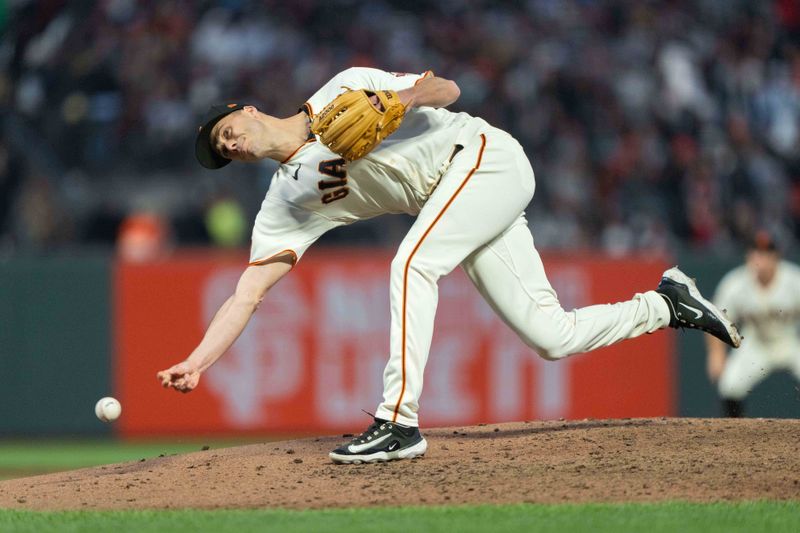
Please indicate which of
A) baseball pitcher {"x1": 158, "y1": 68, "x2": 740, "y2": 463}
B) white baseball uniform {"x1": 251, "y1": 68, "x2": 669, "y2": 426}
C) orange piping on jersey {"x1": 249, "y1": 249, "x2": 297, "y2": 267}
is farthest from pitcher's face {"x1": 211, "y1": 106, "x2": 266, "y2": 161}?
orange piping on jersey {"x1": 249, "y1": 249, "x2": 297, "y2": 267}

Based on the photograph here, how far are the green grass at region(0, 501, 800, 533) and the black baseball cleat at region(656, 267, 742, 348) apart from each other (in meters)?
1.43

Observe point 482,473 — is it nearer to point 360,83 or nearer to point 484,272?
point 484,272

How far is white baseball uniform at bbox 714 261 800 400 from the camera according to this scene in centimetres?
1023

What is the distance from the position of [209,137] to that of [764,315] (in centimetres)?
590

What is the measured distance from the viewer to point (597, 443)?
6191 millimetres

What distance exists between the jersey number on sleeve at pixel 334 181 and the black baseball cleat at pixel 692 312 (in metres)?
1.69

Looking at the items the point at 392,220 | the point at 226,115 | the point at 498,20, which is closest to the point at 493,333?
the point at 392,220

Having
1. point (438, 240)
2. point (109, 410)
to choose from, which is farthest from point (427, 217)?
point (109, 410)

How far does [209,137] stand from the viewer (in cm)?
571

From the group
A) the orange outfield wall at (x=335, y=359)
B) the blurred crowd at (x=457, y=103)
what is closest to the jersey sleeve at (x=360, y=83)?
the orange outfield wall at (x=335, y=359)

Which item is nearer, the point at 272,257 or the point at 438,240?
the point at 438,240

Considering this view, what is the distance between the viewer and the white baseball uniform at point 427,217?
563 centimetres

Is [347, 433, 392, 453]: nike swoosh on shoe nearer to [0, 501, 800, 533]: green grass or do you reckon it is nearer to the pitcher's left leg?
the pitcher's left leg

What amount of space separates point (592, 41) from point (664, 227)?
8.36 ft
